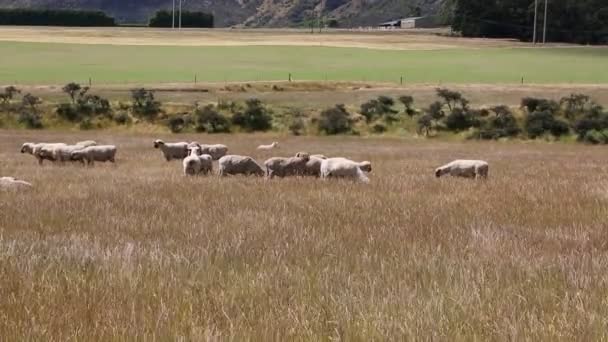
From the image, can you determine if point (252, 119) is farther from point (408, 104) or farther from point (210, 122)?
point (408, 104)

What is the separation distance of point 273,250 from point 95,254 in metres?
1.75

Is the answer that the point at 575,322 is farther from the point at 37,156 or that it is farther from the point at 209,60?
the point at 209,60

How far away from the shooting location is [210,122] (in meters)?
58.3

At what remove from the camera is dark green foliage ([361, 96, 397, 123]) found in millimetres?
60562

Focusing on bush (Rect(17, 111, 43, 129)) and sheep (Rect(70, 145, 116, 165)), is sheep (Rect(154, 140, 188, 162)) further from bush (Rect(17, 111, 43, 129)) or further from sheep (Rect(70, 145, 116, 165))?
bush (Rect(17, 111, 43, 129))

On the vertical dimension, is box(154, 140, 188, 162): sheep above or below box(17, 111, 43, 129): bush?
above

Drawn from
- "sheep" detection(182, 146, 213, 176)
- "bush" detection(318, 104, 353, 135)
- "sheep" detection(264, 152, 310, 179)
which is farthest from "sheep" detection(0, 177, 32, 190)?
"bush" detection(318, 104, 353, 135)

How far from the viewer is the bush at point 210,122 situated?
57.9m

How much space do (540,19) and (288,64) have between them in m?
66.6

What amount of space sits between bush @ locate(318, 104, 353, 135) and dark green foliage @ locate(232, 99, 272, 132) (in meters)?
3.59

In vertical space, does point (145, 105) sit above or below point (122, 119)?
above

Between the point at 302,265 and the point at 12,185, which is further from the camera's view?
the point at 12,185

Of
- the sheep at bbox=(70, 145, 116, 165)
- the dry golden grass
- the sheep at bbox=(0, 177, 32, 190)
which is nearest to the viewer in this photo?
the dry golden grass

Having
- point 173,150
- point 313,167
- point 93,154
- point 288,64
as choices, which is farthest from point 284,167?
point 288,64
